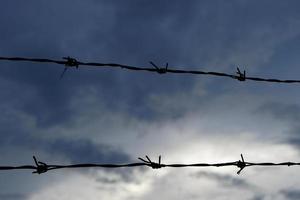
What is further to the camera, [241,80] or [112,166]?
[241,80]

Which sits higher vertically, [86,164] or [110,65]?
[110,65]

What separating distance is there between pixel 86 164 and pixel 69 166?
8.1 inches

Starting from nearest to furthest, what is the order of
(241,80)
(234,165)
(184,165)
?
(184,165) < (234,165) < (241,80)

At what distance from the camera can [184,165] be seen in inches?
218

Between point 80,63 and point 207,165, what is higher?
point 80,63

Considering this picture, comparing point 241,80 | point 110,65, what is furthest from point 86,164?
point 241,80

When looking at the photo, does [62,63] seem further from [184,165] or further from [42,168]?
[184,165]

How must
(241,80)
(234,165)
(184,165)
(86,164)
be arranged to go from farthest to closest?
(241,80) → (234,165) → (184,165) → (86,164)

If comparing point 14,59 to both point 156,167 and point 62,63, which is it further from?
point 156,167

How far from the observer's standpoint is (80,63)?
5.59 metres

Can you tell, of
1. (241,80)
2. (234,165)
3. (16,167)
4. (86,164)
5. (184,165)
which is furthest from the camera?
(241,80)

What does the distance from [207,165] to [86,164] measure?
132cm

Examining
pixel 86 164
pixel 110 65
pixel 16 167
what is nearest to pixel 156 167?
pixel 86 164

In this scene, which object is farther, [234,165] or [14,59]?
[234,165]
